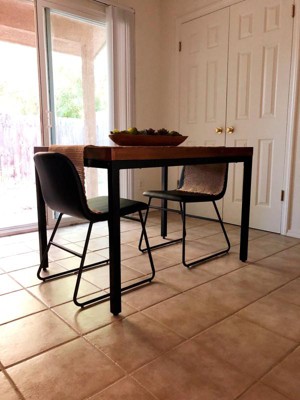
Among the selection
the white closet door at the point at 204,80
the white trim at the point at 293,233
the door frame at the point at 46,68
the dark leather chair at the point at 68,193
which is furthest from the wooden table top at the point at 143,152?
the door frame at the point at 46,68

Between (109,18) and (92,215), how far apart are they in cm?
255

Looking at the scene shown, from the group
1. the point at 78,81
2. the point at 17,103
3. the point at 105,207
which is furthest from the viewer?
the point at 17,103

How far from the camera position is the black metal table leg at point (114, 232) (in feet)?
4.77

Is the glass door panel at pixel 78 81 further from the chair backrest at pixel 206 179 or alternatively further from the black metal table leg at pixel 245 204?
the black metal table leg at pixel 245 204

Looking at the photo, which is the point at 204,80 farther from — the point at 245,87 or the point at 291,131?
the point at 291,131

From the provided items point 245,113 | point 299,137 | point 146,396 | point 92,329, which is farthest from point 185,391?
point 245,113

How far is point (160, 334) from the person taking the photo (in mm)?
1394

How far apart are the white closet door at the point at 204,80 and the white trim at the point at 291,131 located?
676 mm

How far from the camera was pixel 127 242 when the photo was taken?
8.86 feet

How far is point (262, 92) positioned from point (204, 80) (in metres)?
0.70

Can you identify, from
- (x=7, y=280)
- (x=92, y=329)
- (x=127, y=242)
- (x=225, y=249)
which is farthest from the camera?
(x=127, y=242)

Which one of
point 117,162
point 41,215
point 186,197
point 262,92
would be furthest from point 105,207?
point 262,92

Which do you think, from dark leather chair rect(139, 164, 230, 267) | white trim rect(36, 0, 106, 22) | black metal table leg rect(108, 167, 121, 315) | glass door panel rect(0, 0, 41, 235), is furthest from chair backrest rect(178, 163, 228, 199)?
white trim rect(36, 0, 106, 22)

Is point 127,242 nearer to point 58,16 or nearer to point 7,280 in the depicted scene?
point 7,280
